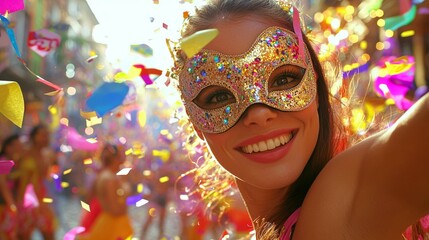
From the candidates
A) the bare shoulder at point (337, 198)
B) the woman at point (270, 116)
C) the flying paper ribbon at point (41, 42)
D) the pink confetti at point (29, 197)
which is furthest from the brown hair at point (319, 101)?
the pink confetti at point (29, 197)

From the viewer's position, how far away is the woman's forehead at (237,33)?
5.65 ft

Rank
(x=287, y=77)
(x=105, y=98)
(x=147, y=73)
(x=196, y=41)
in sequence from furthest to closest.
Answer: (x=147, y=73)
(x=105, y=98)
(x=287, y=77)
(x=196, y=41)

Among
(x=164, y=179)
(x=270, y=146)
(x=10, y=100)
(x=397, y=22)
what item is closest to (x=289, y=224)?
(x=270, y=146)

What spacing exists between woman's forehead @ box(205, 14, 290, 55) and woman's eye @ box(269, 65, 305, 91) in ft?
0.39

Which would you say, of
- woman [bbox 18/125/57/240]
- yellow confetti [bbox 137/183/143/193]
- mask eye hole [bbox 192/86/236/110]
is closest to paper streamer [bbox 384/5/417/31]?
mask eye hole [bbox 192/86/236/110]

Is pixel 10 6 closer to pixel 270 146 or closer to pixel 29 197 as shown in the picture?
pixel 270 146

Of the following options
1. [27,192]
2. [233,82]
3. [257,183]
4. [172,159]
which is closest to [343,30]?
[233,82]

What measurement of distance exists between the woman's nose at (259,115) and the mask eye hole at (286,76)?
0.27 ft

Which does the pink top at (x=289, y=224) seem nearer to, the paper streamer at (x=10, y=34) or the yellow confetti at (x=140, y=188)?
the paper streamer at (x=10, y=34)

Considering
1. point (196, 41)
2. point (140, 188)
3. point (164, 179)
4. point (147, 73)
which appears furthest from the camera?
point (140, 188)

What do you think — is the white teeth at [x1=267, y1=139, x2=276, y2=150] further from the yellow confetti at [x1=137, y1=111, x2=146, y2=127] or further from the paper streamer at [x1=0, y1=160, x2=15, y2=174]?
the yellow confetti at [x1=137, y1=111, x2=146, y2=127]

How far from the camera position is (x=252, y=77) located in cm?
169

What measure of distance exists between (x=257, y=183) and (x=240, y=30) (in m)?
0.46

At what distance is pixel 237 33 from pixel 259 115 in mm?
269
